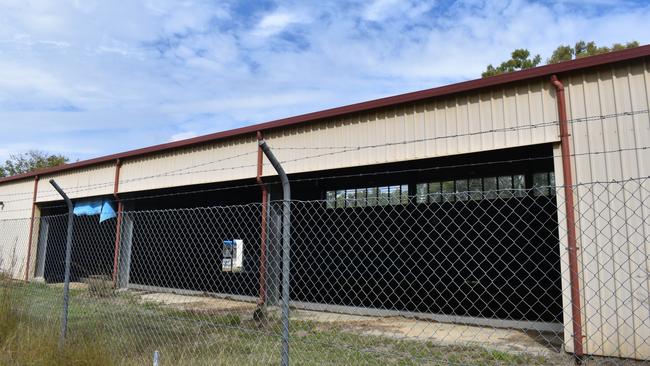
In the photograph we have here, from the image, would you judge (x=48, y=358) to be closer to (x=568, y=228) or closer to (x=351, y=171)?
(x=568, y=228)

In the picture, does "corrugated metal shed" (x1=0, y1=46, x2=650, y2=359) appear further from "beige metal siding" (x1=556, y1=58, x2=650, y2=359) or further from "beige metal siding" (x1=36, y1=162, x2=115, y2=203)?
"beige metal siding" (x1=36, y1=162, x2=115, y2=203)

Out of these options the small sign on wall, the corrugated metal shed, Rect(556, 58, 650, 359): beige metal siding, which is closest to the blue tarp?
the small sign on wall

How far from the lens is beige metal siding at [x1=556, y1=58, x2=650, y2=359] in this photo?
6.65 meters

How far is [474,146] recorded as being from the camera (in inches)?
324

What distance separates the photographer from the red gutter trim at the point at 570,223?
677 cm

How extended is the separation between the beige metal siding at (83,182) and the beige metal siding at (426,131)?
7559 millimetres

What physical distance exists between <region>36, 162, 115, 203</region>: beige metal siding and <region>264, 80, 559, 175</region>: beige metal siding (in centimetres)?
756

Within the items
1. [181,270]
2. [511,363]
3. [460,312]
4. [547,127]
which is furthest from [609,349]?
[181,270]

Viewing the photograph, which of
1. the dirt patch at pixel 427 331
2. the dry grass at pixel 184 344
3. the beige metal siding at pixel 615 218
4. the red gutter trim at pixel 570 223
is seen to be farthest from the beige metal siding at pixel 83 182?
the beige metal siding at pixel 615 218

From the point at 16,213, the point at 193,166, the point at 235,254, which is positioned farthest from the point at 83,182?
the point at 193,166

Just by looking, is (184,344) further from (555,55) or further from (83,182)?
(555,55)

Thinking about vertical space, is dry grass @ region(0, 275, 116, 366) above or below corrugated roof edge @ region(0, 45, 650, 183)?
below

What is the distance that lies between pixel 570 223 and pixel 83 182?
15.5 metres

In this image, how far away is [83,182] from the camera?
55.8ft
